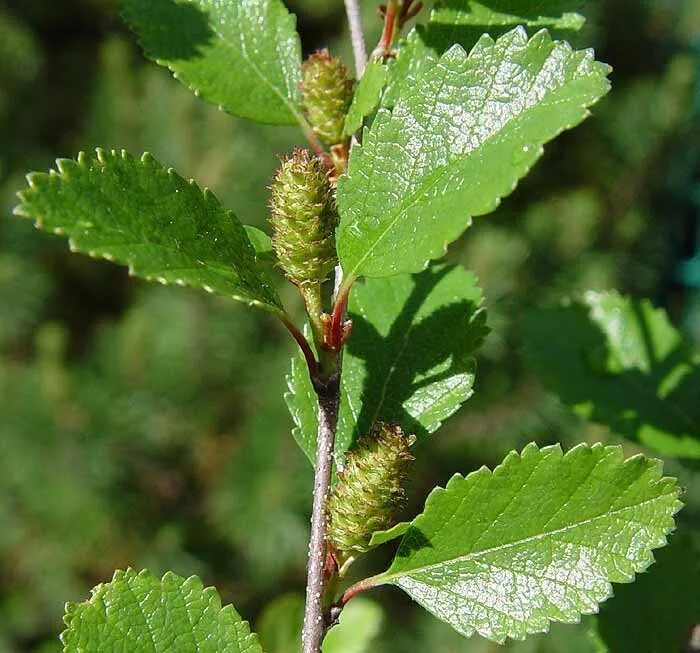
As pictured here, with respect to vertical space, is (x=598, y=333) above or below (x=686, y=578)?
above

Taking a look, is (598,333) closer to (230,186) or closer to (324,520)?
(324,520)

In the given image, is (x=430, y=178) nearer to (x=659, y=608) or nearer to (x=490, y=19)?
(x=490, y=19)

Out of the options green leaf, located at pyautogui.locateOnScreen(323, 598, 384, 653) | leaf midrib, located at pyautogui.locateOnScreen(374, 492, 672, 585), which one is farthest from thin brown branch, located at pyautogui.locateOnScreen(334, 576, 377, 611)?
green leaf, located at pyautogui.locateOnScreen(323, 598, 384, 653)

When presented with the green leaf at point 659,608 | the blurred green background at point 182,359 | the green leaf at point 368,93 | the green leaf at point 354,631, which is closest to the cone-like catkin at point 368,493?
the green leaf at point 368,93

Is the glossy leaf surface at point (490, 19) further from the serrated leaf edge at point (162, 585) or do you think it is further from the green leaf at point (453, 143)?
the serrated leaf edge at point (162, 585)

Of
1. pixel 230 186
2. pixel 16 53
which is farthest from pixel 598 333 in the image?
pixel 16 53

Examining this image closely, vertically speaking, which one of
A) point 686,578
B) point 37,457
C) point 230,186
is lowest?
point 686,578

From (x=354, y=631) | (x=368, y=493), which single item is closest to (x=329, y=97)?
(x=368, y=493)
